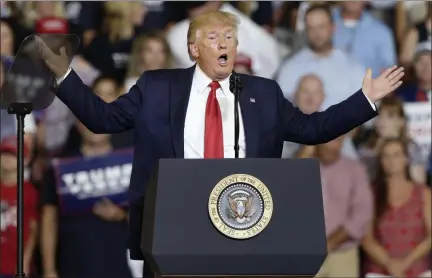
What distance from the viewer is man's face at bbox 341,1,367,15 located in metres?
6.27

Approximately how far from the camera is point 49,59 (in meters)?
3.28

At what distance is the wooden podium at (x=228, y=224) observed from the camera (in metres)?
2.79

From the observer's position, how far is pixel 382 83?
3311 mm

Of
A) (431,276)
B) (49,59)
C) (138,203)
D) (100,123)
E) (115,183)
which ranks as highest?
(49,59)

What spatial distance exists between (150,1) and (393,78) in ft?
10.1

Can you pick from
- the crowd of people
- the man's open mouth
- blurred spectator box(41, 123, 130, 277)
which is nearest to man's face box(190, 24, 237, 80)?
the man's open mouth

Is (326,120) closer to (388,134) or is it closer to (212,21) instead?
(212,21)

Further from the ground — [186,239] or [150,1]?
[150,1]

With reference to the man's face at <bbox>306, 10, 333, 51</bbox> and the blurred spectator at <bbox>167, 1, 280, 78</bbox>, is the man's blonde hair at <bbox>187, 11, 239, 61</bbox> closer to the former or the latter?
the blurred spectator at <bbox>167, 1, 280, 78</bbox>

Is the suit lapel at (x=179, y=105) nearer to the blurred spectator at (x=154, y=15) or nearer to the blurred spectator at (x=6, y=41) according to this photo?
the blurred spectator at (x=154, y=15)

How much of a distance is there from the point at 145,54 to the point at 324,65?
1.06 meters

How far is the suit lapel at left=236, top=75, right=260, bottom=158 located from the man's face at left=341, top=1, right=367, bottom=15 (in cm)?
305

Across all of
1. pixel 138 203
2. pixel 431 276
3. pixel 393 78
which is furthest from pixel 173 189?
pixel 431 276

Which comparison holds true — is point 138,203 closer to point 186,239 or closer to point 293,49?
point 186,239
